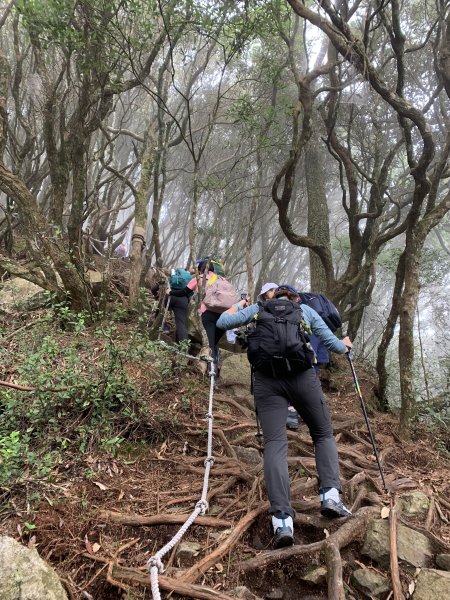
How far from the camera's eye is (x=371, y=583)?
109 inches

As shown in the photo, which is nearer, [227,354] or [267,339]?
[267,339]

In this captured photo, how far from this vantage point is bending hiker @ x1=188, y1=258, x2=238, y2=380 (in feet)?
22.6

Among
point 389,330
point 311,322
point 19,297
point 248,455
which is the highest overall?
point 19,297

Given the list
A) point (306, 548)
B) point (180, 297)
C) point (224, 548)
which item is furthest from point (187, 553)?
point (180, 297)

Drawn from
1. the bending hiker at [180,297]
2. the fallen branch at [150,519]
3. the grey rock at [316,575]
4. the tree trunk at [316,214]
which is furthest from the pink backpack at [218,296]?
the grey rock at [316,575]

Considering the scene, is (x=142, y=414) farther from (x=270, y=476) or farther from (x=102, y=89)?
(x=102, y=89)

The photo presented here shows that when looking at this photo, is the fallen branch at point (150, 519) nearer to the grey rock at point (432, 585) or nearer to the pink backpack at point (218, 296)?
the grey rock at point (432, 585)

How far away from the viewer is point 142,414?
4.67 metres

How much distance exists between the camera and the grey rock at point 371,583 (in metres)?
2.71

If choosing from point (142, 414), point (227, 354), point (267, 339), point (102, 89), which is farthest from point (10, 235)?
point (267, 339)

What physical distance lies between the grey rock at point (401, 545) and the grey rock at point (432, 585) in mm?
258

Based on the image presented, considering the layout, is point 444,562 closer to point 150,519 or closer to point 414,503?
point 414,503

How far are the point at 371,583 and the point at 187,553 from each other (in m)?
1.28

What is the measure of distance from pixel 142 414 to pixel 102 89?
18.9ft
